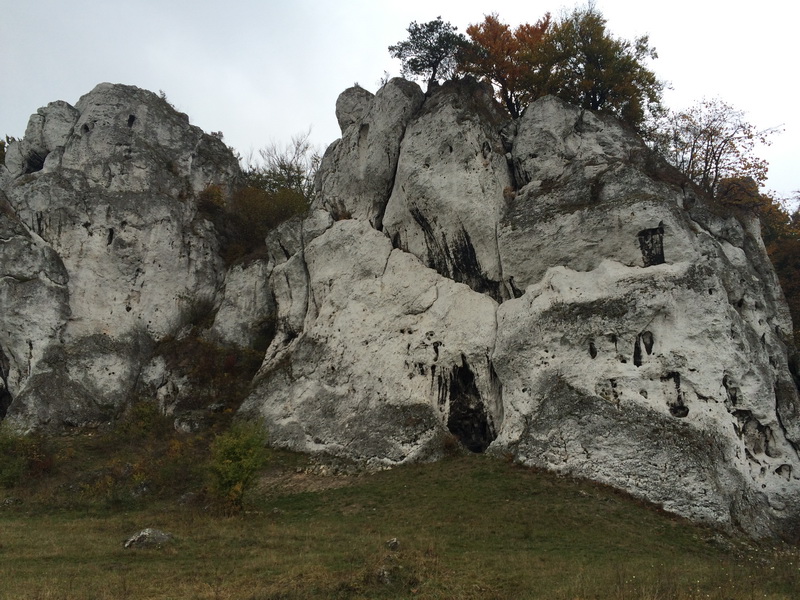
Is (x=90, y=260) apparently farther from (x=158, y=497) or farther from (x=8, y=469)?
(x=158, y=497)

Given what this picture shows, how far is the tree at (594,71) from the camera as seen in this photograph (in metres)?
29.9

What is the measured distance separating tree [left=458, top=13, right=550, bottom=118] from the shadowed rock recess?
3.02 m

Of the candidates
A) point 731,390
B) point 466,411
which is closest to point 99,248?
point 466,411

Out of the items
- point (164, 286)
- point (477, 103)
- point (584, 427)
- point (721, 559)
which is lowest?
point (721, 559)

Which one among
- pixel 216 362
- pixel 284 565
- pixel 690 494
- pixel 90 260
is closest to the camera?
pixel 284 565

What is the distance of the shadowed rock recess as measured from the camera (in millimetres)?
18938

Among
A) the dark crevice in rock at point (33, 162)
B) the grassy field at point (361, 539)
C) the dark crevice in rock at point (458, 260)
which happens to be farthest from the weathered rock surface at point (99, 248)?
the dark crevice in rock at point (458, 260)

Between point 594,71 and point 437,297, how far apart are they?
15.3 m

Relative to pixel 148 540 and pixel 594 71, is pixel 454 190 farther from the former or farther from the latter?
pixel 148 540

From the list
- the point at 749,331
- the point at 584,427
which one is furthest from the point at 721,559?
the point at 749,331

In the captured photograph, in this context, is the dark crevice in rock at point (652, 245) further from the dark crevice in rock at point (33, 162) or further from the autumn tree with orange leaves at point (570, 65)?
the dark crevice in rock at point (33, 162)

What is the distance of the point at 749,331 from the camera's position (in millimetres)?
20719

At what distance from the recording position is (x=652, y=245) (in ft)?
69.9

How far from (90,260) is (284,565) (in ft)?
79.6
